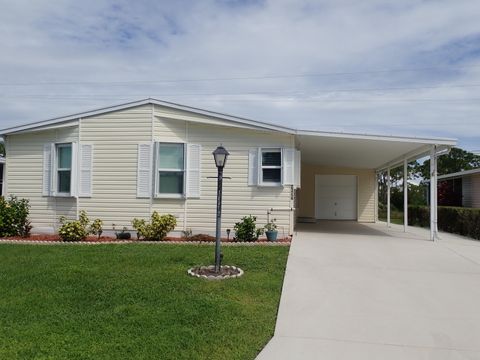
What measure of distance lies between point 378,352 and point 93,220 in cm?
876

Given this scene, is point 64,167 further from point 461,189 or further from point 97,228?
point 461,189

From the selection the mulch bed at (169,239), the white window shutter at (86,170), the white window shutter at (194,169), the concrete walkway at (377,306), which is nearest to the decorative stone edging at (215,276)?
the concrete walkway at (377,306)

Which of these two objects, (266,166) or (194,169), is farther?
(194,169)

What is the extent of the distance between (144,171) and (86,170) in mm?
1527

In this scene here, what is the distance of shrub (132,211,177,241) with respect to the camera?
10344 mm

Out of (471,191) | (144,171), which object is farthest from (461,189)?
(144,171)

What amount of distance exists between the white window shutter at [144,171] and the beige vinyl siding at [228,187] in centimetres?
33

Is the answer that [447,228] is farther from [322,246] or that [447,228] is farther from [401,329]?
[401,329]

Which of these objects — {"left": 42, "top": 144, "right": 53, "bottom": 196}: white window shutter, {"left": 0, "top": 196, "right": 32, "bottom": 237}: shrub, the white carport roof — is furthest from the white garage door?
{"left": 0, "top": 196, "right": 32, "bottom": 237}: shrub

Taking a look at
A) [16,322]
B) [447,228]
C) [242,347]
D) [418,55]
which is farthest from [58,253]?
[418,55]

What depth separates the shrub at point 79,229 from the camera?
1010 centimetres

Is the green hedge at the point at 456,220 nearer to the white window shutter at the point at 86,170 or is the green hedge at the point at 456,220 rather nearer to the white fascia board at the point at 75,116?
the white fascia board at the point at 75,116

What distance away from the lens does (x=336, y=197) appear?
19469 mm

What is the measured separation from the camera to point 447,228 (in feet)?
51.4
